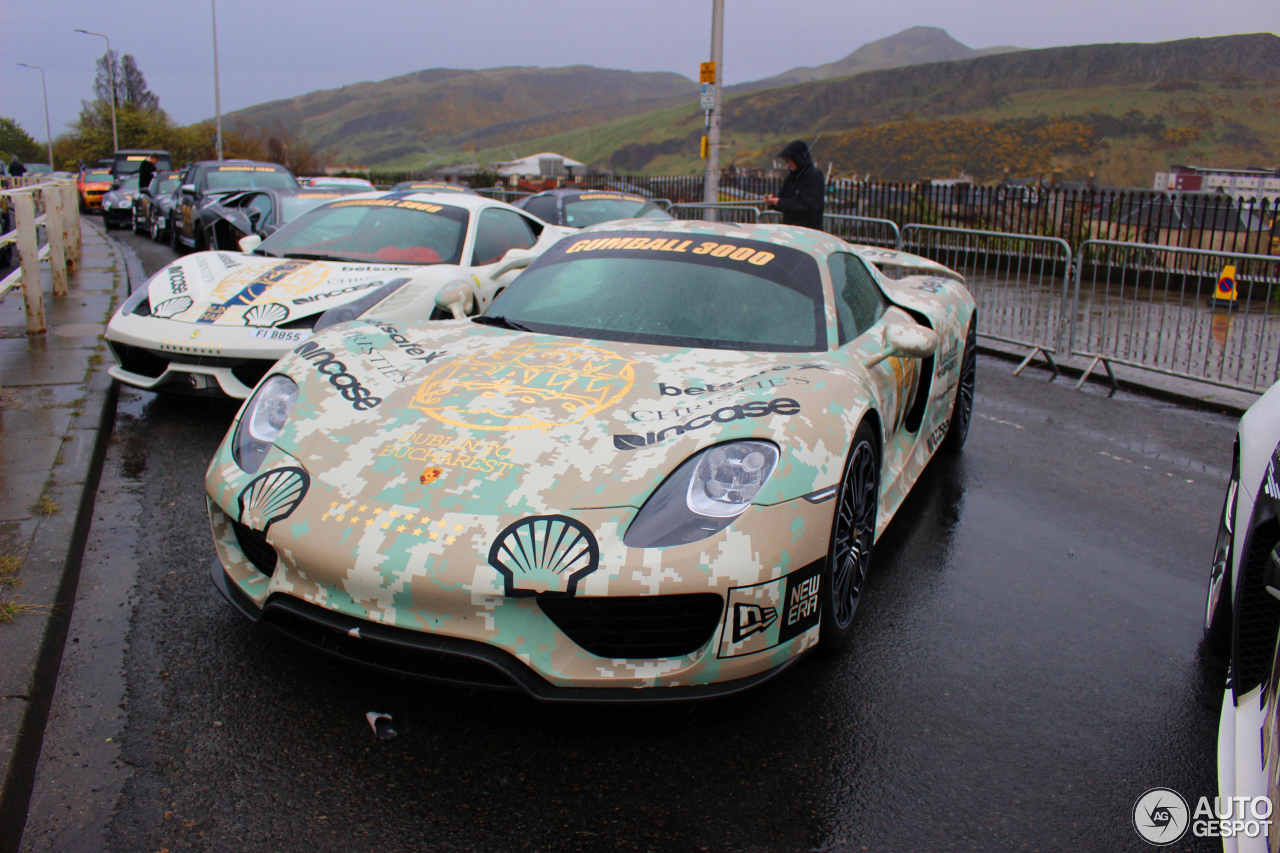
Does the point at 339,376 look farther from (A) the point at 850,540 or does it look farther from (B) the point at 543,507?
(A) the point at 850,540

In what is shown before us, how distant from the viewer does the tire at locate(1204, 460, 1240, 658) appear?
9.32 ft

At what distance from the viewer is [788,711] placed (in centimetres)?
270

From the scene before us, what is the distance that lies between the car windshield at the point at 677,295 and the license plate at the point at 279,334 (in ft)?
5.72

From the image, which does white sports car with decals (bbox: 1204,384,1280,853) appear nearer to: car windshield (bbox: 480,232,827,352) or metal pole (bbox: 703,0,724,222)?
car windshield (bbox: 480,232,827,352)

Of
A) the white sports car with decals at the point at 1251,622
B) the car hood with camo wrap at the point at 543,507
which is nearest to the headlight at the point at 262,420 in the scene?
the car hood with camo wrap at the point at 543,507

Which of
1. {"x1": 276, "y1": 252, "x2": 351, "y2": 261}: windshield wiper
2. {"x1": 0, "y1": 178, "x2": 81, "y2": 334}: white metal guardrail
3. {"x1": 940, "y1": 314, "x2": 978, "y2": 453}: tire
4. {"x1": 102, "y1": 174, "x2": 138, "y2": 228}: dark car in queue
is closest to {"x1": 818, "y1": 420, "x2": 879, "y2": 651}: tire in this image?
{"x1": 940, "y1": 314, "x2": 978, "y2": 453}: tire

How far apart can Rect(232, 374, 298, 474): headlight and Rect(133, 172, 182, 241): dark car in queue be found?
557 inches

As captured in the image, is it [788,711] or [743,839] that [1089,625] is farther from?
[743,839]

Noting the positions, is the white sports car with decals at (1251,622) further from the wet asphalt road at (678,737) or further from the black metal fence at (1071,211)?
the black metal fence at (1071,211)

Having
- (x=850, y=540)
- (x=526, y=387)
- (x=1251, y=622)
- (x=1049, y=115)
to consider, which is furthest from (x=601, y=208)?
(x=1049, y=115)

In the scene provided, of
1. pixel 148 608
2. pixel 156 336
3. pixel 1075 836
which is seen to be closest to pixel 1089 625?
pixel 1075 836

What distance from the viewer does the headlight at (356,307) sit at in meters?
5.14

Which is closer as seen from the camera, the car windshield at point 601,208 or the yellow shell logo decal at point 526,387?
the yellow shell logo decal at point 526,387

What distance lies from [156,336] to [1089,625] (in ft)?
16.2
